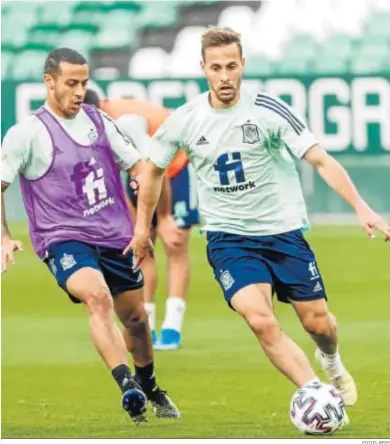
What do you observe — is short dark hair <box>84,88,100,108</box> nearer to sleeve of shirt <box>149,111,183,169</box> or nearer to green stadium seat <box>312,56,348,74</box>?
sleeve of shirt <box>149,111,183,169</box>

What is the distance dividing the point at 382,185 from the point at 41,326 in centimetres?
997

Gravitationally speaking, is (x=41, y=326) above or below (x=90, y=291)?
below

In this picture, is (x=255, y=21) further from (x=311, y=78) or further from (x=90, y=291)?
(x=90, y=291)

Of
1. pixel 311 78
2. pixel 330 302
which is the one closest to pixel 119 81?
pixel 311 78

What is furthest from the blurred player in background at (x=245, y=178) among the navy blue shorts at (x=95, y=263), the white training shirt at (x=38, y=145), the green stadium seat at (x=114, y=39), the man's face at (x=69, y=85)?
the green stadium seat at (x=114, y=39)

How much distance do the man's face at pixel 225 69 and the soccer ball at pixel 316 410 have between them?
1694 millimetres

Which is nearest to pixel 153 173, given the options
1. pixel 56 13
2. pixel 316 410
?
pixel 316 410

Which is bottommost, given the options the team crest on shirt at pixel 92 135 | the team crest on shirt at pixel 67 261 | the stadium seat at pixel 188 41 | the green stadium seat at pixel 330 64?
the green stadium seat at pixel 330 64

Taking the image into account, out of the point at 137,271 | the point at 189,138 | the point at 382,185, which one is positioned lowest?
the point at 382,185

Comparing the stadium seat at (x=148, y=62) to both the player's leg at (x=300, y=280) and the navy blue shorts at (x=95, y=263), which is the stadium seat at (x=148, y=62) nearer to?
the navy blue shorts at (x=95, y=263)

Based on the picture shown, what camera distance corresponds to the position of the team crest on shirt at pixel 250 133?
8312 mm

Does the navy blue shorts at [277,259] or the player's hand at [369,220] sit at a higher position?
the player's hand at [369,220]

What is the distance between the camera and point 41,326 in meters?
14.1

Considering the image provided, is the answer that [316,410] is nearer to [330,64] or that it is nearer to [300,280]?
[300,280]
